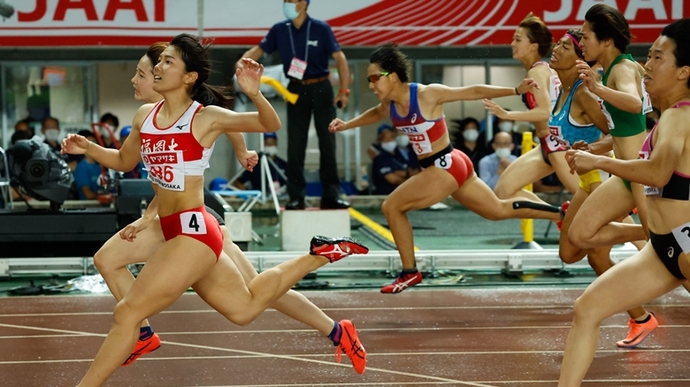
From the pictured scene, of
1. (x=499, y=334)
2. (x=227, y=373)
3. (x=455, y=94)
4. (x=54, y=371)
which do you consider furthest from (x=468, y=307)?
(x=54, y=371)

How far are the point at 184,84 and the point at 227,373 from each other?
1900mm

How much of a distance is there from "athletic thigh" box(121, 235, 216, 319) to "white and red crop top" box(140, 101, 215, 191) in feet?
1.04

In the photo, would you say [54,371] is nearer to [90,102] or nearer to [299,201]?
[299,201]

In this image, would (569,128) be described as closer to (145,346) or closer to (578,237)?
(578,237)

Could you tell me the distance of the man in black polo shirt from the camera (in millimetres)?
11422

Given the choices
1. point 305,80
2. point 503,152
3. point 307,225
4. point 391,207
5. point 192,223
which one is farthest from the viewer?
A: point 503,152

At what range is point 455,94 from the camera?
8219 mm

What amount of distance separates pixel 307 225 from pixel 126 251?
17.4 feet

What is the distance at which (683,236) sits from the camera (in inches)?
190

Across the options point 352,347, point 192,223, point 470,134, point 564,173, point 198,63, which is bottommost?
point 352,347

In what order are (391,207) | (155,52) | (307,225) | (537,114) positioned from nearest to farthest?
1. (155,52)
2. (537,114)
3. (391,207)
4. (307,225)

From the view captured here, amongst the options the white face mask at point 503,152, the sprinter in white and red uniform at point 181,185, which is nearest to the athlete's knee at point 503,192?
the sprinter in white and red uniform at point 181,185

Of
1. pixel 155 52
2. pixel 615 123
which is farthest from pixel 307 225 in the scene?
pixel 155 52

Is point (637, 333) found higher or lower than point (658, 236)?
lower
